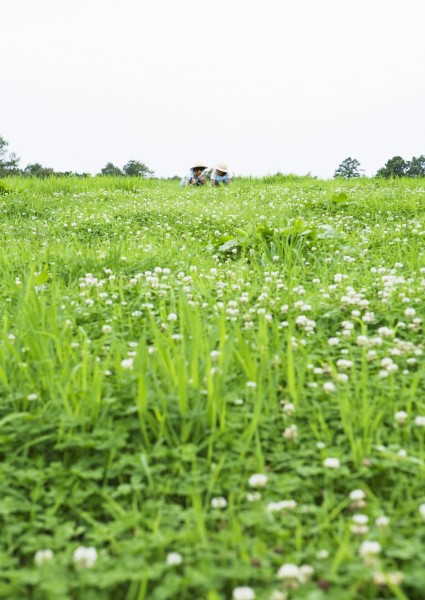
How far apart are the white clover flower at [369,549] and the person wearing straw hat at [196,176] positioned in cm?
1887

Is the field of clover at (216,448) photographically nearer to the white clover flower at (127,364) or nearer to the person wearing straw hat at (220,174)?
the white clover flower at (127,364)

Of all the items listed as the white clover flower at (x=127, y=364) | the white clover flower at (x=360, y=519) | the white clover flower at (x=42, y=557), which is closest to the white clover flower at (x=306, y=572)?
the white clover flower at (x=360, y=519)

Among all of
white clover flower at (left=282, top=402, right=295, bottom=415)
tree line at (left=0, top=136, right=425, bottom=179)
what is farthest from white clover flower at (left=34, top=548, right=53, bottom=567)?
tree line at (left=0, top=136, right=425, bottom=179)

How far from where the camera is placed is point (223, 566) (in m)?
2.27

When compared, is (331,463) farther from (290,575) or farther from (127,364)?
(127,364)

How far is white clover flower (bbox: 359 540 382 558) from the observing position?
2.14m

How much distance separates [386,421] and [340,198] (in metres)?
8.71

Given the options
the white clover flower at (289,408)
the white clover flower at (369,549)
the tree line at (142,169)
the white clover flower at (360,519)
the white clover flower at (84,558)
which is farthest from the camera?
the tree line at (142,169)

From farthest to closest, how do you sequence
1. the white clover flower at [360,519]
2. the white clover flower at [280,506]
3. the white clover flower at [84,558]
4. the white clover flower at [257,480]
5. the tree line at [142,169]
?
the tree line at [142,169] < the white clover flower at [257,480] < the white clover flower at [280,506] < the white clover flower at [360,519] < the white clover flower at [84,558]

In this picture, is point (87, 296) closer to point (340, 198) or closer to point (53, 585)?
point (53, 585)

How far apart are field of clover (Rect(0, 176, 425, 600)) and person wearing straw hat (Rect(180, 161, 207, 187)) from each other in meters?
15.3

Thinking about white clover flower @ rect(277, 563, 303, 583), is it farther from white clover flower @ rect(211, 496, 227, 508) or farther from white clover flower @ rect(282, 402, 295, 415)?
white clover flower @ rect(282, 402, 295, 415)

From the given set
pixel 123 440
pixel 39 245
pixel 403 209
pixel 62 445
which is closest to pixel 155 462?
pixel 123 440

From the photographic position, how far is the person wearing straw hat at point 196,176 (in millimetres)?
20484
